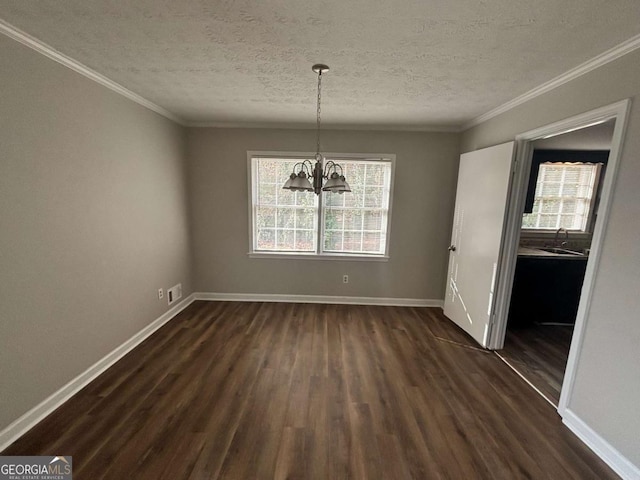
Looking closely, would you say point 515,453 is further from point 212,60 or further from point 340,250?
point 212,60

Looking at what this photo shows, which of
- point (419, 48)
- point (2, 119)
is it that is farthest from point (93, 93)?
point (419, 48)

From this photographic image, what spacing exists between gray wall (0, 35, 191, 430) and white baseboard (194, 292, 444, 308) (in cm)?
109

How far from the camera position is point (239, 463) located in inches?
61.9

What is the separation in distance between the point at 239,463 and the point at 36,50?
2852 millimetres

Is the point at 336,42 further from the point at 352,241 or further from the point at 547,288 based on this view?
the point at 547,288

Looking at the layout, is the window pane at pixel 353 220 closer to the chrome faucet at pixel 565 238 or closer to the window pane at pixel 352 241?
the window pane at pixel 352 241

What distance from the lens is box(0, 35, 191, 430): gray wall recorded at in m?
1.65

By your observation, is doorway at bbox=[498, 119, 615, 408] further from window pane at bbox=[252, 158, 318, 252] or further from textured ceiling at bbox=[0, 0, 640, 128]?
window pane at bbox=[252, 158, 318, 252]

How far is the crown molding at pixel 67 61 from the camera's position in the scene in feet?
5.21

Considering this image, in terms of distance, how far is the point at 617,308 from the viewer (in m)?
1.63

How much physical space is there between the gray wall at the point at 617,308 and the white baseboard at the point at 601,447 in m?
0.03

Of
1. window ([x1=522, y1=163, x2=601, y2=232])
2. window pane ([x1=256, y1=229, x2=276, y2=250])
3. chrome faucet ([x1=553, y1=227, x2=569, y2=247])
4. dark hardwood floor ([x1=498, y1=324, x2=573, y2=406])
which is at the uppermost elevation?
window ([x1=522, y1=163, x2=601, y2=232])

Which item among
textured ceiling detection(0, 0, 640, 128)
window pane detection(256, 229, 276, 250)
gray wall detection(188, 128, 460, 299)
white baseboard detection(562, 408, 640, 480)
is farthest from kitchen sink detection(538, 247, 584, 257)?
window pane detection(256, 229, 276, 250)

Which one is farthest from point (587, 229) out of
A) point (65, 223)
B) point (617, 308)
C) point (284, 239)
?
point (65, 223)
